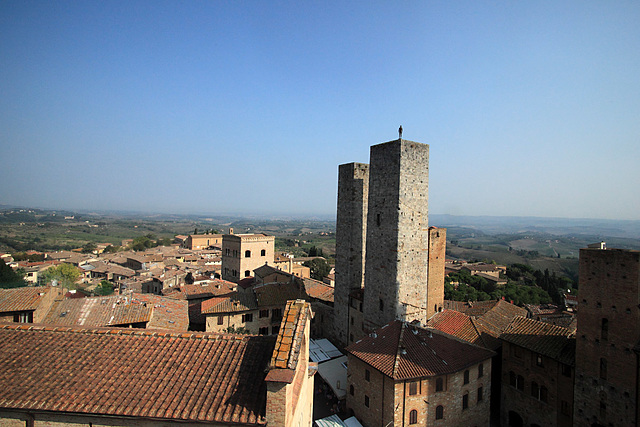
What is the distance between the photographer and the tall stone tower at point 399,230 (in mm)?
20703

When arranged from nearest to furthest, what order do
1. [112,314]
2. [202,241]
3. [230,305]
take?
[112,314] < [230,305] < [202,241]

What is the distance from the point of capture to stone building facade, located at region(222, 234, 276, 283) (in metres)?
47.2

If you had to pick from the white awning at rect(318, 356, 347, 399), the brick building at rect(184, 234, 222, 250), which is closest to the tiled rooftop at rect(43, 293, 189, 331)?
the white awning at rect(318, 356, 347, 399)

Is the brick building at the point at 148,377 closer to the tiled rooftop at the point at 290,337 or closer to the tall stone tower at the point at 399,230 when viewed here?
the tiled rooftop at the point at 290,337

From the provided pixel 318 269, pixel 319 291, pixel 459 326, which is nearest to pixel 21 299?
pixel 319 291

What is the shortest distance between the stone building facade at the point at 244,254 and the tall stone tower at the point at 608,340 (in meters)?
39.5

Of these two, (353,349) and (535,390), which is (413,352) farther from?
Answer: (535,390)

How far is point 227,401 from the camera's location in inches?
272

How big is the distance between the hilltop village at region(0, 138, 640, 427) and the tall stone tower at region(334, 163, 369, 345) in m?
0.12

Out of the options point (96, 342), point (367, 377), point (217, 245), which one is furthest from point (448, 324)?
point (217, 245)

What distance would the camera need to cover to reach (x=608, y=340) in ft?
48.9

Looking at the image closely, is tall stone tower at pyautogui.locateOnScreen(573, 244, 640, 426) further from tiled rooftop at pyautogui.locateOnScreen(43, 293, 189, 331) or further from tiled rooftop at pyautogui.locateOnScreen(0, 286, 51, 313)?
tiled rooftop at pyautogui.locateOnScreen(0, 286, 51, 313)

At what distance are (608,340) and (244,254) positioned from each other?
40.8m

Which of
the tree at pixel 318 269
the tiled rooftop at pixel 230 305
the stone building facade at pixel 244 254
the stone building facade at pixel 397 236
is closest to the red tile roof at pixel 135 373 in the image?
the stone building facade at pixel 397 236
